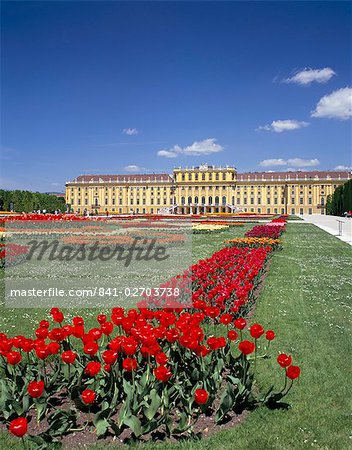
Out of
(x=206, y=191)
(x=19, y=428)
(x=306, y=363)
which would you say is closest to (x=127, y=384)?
(x=19, y=428)

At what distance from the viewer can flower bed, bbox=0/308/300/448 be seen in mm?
2805

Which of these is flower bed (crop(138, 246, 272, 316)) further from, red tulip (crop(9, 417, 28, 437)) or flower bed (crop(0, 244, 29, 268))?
flower bed (crop(0, 244, 29, 268))

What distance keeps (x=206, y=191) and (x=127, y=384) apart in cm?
8276

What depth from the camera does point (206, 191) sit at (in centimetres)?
8500

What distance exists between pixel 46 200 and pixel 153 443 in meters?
68.6

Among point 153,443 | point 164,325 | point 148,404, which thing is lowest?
point 153,443

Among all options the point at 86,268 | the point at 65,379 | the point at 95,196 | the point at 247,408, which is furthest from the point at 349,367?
the point at 95,196

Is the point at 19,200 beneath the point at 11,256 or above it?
above

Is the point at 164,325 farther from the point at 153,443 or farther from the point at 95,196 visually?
the point at 95,196

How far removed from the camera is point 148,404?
291 centimetres

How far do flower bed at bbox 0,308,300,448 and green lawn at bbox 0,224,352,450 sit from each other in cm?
18

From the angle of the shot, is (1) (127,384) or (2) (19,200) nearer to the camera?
(1) (127,384)

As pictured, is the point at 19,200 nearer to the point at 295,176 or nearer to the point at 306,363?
the point at 295,176

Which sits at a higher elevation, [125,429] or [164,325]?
[164,325]
